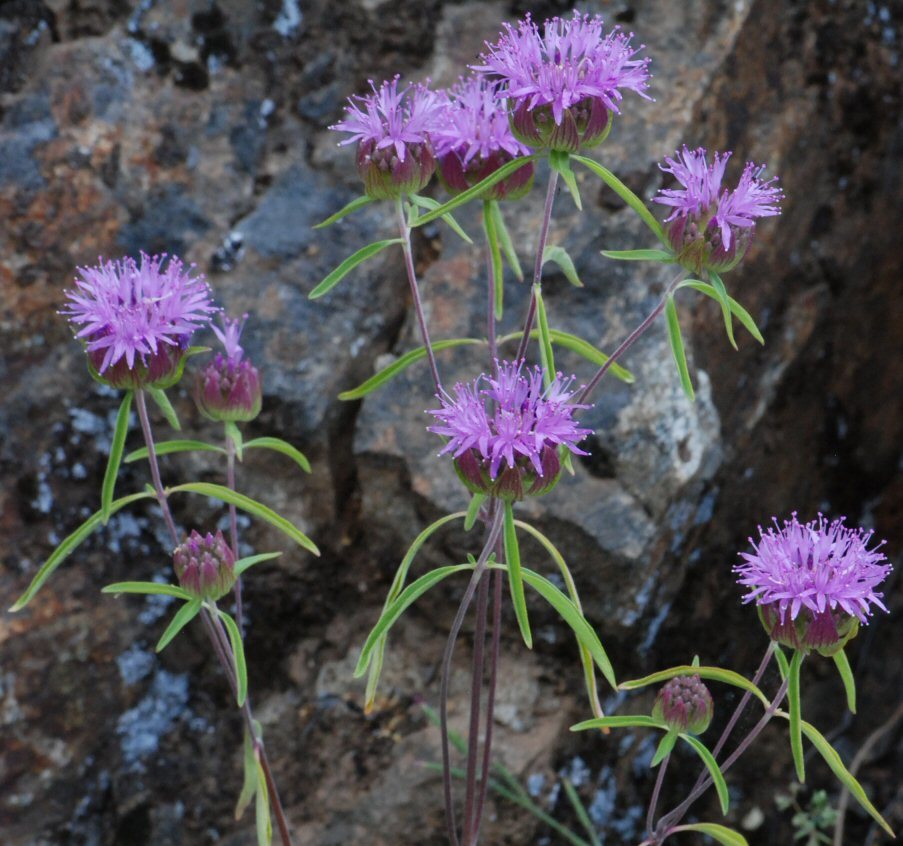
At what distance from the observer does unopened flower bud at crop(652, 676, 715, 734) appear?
1952 millimetres

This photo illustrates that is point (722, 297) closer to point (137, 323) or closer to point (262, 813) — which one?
point (137, 323)

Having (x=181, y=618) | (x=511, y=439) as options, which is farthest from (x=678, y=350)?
(x=181, y=618)

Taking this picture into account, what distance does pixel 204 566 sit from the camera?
1.99 m

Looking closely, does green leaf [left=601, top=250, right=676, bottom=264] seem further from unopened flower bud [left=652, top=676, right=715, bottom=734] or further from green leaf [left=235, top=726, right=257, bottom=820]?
green leaf [left=235, top=726, right=257, bottom=820]

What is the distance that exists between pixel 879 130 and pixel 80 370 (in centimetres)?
237

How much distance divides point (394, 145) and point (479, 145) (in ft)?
0.55

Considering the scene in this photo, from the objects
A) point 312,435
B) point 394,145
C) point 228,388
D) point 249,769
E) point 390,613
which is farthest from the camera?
point 312,435

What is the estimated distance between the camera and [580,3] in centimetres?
296

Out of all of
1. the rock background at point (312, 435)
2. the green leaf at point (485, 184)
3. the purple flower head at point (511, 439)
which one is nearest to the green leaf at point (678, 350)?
the purple flower head at point (511, 439)

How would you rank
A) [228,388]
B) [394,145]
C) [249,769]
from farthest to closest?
1. [249,769]
2. [228,388]
3. [394,145]

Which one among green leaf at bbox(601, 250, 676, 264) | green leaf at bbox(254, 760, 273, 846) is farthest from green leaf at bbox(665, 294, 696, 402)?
green leaf at bbox(254, 760, 273, 846)

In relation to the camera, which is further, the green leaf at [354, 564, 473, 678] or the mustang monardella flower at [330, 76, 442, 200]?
the mustang monardella flower at [330, 76, 442, 200]

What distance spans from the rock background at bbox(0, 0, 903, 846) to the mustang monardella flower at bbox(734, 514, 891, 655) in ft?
2.35

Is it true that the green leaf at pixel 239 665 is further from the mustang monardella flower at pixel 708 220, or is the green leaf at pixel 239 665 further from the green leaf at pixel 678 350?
the mustang monardella flower at pixel 708 220
